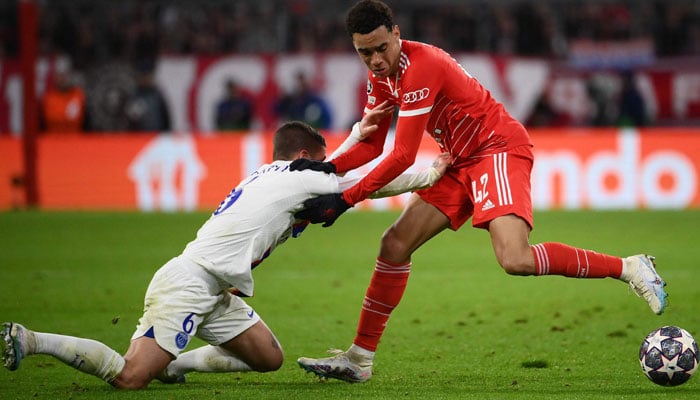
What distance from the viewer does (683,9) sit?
1956 centimetres

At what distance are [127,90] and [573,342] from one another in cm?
1303

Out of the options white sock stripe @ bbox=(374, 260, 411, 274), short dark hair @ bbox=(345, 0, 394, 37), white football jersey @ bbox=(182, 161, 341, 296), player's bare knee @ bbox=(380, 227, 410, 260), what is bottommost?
white sock stripe @ bbox=(374, 260, 411, 274)

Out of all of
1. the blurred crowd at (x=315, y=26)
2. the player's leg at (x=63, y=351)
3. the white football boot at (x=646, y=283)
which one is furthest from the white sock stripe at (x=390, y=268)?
the blurred crowd at (x=315, y=26)

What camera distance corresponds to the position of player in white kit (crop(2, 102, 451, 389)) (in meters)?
5.21

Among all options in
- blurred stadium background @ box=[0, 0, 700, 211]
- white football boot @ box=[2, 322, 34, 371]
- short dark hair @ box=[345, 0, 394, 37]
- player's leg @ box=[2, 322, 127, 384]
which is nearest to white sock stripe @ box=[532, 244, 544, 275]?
short dark hair @ box=[345, 0, 394, 37]

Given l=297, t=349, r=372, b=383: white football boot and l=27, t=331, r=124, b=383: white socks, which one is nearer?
l=27, t=331, r=124, b=383: white socks

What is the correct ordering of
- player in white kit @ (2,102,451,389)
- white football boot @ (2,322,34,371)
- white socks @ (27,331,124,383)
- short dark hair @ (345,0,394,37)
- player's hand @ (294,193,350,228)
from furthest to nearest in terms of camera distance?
short dark hair @ (345,0,394,37)
player's hand @ (294,193,350,228)
player in white kit @ (2,102,451,389)
white socks @ (27,331,124,383)
white football boot @ (2,322,34,371)

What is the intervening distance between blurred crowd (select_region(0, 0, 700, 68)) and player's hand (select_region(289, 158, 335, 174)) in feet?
45.4

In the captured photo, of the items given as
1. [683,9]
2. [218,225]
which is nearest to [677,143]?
[683,9]

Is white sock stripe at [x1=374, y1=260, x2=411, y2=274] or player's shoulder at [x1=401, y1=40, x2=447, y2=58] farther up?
player's shoulder at [x1=401, y1=40, x2=447, y2=58]

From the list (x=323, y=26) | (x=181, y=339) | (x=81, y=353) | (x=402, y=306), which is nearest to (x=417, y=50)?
(x=181, y=339)

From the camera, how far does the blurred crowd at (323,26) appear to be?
1938cm

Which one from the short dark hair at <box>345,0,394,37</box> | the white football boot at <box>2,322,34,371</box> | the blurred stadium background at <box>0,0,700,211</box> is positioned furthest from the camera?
the blurred stadium background at <box>0,0,700,211</box>

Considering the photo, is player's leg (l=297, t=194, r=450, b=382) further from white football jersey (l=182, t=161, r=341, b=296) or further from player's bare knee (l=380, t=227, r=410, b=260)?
white football jersey (l=182, t=161, r=341, b=296)
